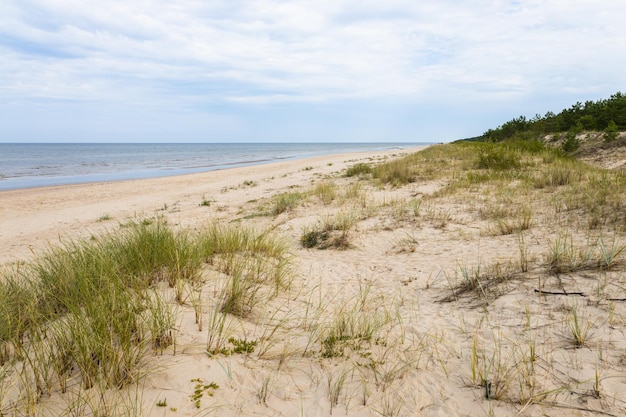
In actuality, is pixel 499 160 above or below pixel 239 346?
above

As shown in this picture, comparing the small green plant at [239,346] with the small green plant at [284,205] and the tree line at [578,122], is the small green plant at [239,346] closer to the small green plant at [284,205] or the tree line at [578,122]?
the small green plant at [284,205]

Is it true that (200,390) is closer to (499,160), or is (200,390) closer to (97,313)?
(97,313)

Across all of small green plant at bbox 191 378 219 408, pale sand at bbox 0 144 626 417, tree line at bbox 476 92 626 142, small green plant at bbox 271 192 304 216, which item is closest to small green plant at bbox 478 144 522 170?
tree line at bbox 476 92 626 142

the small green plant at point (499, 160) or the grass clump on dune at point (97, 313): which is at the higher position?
the small green plant at point (499, 160)

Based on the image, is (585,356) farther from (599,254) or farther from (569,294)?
(599,254)

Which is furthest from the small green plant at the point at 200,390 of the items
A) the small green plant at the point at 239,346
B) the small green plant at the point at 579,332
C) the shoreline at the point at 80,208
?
the shoreline at the point at 80,208

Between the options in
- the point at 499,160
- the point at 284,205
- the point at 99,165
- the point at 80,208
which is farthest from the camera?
the point at 99,165

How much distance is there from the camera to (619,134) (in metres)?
17.1

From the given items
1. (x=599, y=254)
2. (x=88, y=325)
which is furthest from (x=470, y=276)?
(x=88, y=325)

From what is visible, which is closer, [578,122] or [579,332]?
[579,332]

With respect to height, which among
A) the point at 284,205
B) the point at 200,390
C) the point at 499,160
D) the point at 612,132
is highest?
the point at 612,132

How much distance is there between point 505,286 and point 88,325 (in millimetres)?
3756

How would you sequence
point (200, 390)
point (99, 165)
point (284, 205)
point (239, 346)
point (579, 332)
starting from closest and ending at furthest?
point (200, 390) → point (579, 332) → point (239, 346) → point (284, 205) → point (99, 165)

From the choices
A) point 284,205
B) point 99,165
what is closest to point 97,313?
point 284,205
